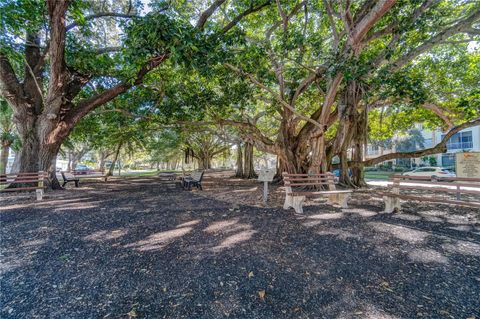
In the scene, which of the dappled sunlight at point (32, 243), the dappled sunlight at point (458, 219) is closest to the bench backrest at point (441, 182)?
the dappled sunlight at point (458, 219)

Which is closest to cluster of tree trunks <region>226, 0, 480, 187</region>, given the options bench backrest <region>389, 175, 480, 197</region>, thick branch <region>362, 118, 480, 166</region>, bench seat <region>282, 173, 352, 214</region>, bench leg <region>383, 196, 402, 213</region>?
thick branch <region>362, 118, 480, 166</region>

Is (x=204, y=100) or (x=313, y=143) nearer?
(x=313, y=143)

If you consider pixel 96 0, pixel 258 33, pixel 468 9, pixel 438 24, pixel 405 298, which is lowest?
pixel 405 298

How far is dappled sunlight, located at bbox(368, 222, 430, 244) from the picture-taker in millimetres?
3633

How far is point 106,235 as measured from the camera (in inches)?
148

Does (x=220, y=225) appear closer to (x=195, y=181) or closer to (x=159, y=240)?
(x=159, y=240)

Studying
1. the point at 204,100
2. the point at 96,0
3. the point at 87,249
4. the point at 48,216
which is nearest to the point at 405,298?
the point at 87,249

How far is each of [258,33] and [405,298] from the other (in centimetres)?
1087

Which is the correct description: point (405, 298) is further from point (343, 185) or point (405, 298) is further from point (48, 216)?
point (343, 185)

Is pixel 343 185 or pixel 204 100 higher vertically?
pixel 204 100

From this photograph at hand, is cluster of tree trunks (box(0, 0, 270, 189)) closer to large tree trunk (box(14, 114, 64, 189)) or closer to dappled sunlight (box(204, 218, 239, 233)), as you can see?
large tree trunk (box(14, 114, 64, 189))

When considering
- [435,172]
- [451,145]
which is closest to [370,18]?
[435,172]

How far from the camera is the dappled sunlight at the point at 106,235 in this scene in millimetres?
3635

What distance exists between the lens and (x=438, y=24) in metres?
6.84
